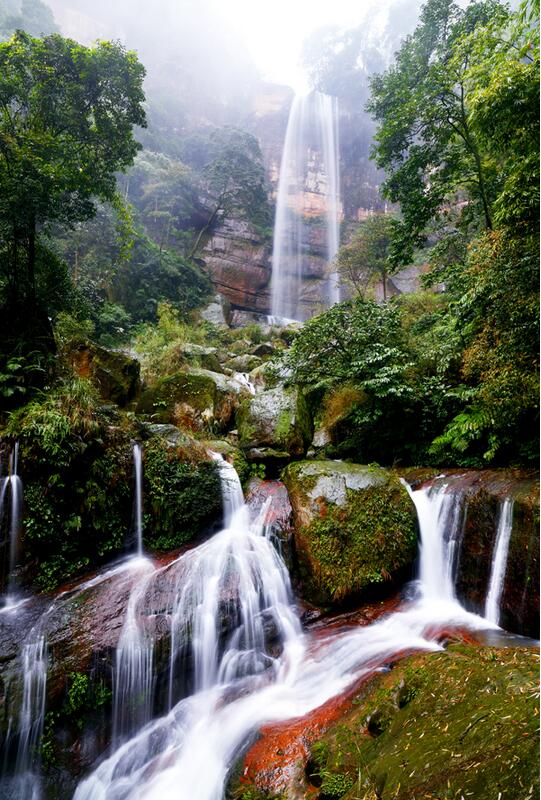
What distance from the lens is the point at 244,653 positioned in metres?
4.93

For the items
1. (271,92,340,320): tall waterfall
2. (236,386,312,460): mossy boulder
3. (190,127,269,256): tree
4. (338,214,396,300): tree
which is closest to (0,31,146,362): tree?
(236,386,312,460): mossy boulder

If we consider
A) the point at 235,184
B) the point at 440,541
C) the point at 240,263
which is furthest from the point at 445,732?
the point at 235,184

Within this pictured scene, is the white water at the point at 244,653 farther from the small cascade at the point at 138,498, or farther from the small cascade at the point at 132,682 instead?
the small cascade at the point at 138,498

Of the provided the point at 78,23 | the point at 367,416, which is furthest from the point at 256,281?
the point at 78,23

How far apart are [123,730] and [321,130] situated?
48.0 meters

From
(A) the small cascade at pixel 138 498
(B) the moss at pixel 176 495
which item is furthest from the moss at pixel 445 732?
(A) the small cascade at pixel 138 498

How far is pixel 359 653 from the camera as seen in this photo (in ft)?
15.2

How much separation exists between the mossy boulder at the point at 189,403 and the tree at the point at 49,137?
9.57 ft

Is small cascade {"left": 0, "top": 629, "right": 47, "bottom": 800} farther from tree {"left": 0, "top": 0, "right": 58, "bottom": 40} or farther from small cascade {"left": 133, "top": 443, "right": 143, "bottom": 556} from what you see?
tree {"left": 0, "top": 0, "right": 58, "bottom": 40}

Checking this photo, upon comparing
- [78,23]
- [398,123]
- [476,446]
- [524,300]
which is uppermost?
[78,23]

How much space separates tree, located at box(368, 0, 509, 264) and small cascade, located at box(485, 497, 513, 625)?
6.56 m

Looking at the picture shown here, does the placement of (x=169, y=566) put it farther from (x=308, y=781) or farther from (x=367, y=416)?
(x=367, y=416)

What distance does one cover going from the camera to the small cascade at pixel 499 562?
16.2 feet

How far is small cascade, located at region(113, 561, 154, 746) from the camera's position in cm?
425
